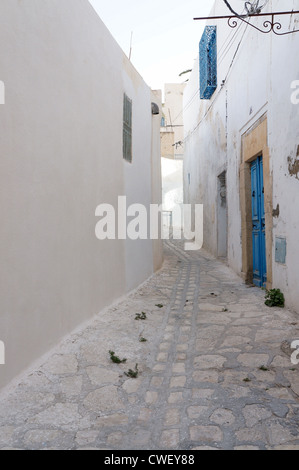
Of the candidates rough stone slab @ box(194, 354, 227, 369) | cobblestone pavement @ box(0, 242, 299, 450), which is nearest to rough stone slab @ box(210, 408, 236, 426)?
cobblestone pavement @ box(0, 242, 299, 450)

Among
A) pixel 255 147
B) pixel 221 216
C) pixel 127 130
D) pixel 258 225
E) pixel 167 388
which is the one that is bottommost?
pixel 167 388

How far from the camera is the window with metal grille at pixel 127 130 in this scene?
620 centimetres

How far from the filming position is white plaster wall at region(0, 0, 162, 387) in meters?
2.82

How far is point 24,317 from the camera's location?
9.82ft

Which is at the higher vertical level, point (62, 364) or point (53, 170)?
point (53, 170)

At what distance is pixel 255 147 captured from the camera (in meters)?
6.25

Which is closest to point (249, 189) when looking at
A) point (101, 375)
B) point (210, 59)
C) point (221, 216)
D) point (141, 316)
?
point (221, 216)

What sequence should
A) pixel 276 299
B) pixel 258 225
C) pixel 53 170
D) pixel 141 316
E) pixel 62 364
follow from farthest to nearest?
pixel 258 225 → pixel 276 299 → pixel 141 316 → pixel 53 170 → pixel 62 364

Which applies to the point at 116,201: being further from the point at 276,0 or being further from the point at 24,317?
the point at 276,0

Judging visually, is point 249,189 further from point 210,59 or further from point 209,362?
point 210,59

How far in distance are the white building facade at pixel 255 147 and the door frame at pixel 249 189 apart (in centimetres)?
1

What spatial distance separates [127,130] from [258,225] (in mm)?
2699

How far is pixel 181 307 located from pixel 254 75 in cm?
383
